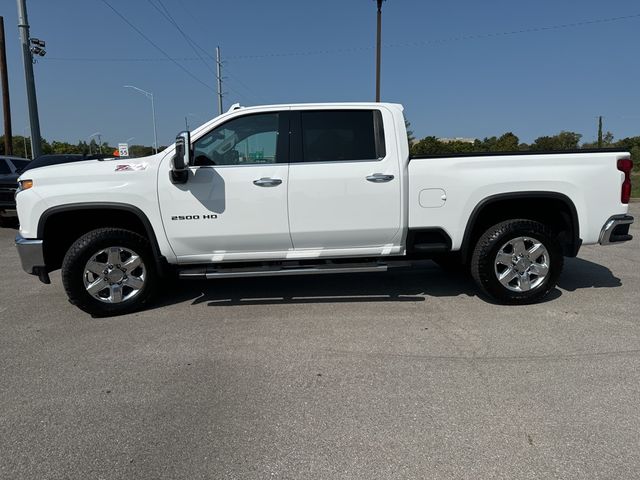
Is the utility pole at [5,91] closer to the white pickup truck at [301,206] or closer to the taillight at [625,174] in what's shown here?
the white pickup truck at [301,206]

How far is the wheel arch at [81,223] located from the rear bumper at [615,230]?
15.0ft

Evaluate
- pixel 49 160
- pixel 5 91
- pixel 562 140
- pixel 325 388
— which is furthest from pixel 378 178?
pixel 562 140

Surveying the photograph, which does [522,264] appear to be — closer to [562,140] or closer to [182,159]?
[182,159]

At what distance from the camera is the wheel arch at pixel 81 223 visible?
14.1 feet

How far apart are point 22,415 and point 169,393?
0.89 meters

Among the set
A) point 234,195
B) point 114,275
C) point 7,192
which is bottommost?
point 114,275

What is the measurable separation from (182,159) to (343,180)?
1543 millimetres

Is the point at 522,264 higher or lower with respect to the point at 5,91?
lower

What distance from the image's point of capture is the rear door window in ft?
14.8

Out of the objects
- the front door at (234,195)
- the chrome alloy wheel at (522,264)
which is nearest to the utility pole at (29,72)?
the front door at (234,195)

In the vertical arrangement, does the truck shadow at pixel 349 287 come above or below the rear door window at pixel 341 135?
below

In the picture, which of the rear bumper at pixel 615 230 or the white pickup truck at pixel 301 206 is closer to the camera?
the white pickup truck at pixel 301 206

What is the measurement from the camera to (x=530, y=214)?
4.95m

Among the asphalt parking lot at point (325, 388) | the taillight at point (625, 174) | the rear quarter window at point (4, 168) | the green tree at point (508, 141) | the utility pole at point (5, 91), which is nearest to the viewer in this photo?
the asphalt parking lot at point (325, 388)
